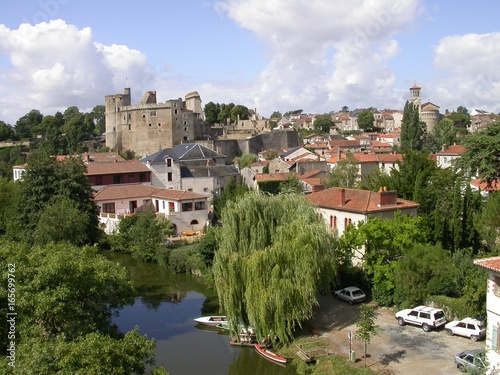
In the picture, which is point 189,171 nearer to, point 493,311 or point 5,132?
point 493,311

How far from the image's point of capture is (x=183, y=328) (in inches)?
961

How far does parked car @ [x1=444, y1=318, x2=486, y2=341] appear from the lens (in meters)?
19.5

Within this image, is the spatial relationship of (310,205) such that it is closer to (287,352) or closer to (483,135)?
(287,352)

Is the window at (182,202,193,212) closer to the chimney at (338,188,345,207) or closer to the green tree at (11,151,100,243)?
the green tree at (11,151,100,243)

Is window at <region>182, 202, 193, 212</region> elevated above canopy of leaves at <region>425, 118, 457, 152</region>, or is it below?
below

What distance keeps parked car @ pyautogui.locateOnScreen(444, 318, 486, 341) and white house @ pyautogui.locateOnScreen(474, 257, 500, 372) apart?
11.2 feet

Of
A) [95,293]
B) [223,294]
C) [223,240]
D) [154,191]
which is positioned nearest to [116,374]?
[95,293]

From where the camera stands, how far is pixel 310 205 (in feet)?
80.1

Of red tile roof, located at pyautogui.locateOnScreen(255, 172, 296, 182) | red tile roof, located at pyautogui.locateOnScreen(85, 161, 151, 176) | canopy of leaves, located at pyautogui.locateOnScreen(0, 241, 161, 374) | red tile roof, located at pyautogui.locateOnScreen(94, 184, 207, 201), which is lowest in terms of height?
canopy of leaves, located at pyautogui.locateOnScreen(0, 241, 161, 374)

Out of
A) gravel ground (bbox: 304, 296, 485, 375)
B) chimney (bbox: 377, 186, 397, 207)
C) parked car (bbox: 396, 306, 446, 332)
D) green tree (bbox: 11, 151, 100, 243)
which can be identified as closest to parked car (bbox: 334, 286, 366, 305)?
gravel ground (bbox: 304, 296, 485, 375)

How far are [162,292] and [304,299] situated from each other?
41.9ft

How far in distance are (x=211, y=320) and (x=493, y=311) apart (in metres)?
12.6

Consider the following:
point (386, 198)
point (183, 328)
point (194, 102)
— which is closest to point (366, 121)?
point (194, 102)

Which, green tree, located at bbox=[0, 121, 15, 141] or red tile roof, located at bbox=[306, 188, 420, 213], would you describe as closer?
red tile roof, located at bbox=[306, 188, 420, 213]
